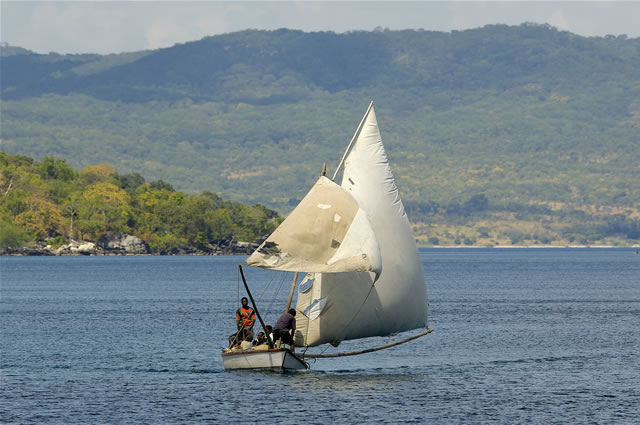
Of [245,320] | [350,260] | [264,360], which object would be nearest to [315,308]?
[245,320]

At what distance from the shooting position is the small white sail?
5432 cm

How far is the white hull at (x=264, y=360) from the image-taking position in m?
56.0

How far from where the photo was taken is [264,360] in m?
56.7

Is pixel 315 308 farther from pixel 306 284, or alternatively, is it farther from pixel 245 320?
pixel 245 320

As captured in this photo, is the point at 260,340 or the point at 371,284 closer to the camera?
the point at 260,340

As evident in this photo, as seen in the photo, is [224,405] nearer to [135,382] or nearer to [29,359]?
[135,382]

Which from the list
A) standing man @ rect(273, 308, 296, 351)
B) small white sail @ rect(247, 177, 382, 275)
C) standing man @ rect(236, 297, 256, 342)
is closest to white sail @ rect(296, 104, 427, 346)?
standing man @ rect(273, 308, 296, 351)

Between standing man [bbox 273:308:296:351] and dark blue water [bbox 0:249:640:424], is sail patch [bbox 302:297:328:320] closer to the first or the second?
standing man [bbox 273:308:296:351]

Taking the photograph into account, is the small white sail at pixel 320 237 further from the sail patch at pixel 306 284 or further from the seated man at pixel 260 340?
the seated man at pixel 260 340

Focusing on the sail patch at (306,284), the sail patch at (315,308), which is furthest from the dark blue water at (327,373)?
the sail patch at (306,284)

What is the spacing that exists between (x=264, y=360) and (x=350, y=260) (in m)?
7.41

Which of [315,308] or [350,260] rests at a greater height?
[350,260]

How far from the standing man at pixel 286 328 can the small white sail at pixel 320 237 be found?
9.30ft

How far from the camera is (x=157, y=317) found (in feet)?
328
